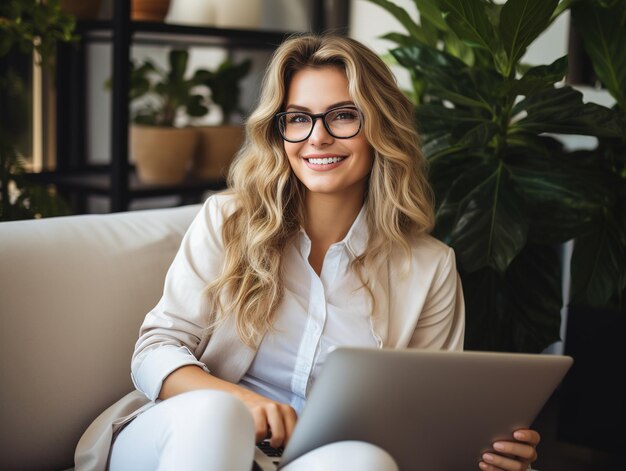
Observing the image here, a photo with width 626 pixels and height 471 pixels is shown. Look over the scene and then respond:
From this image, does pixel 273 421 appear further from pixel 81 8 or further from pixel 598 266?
pixel 81 8

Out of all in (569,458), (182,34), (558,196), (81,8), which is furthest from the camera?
→ (182,34)

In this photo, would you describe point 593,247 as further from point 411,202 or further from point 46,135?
point 46,135

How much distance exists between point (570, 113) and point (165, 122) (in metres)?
1.54

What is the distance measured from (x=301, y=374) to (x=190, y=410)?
1.18 feet

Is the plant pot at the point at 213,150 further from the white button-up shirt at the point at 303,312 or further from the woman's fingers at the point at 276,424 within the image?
the woman's fingers at the point at 276,424

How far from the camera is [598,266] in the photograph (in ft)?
6.42

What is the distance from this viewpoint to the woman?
1.54 meters

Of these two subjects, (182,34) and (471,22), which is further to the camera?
(182,34)

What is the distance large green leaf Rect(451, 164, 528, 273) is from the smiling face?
35 centimetres

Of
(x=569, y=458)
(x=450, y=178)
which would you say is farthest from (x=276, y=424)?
(x=569, y=458)

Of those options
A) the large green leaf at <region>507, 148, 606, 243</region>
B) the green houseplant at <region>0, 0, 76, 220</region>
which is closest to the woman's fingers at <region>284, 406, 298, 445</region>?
the large green leaf at <region>507, 148, 606, 243</region>

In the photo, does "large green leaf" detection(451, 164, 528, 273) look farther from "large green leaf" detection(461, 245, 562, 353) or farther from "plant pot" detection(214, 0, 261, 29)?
"plant pot" detection(214, 0, 261, 29)

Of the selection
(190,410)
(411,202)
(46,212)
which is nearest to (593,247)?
(411,202)

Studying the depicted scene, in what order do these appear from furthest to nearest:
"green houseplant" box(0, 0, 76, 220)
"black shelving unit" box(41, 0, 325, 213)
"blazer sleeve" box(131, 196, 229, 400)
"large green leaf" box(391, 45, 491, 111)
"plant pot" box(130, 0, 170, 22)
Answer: "plant pot" box(130, 0, 170, 22), "black shelving unit" box(41, 0, 325, 213), "green houseplant" box(0, 0, 76, 220), "large green leaf" box(391, 45, 491, 111), "blazer sleeve" box(131, 196, 229, 400)
